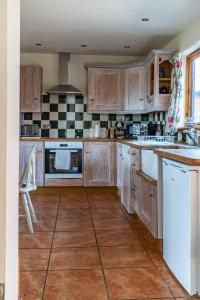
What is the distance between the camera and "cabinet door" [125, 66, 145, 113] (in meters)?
5.11

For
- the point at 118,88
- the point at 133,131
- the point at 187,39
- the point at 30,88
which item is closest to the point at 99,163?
the point at 133,131

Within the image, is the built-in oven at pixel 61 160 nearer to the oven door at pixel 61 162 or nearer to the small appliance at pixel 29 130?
the oven door at pixel 61 162

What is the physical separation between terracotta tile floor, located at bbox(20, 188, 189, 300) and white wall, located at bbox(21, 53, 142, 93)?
103 inches

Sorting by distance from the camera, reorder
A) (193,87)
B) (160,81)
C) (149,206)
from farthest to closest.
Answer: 1. (160,81)
2. (193,87)
3. (149,206)

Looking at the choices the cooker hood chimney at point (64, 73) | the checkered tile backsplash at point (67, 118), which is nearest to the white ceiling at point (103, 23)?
the cooker hood chimney at point (64, 73)

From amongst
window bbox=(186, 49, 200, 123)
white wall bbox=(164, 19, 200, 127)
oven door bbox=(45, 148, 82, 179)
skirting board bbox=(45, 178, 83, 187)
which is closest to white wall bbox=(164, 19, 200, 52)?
white wall bbox=(164, 19, 200, 127)

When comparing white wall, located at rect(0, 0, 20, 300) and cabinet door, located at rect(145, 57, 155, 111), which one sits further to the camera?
cabinet door, located at rect(145, 57, 155, 111)

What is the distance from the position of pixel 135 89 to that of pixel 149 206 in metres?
2.90

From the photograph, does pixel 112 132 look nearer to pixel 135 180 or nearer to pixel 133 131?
pixel 133 131

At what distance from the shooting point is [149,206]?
2.73 m

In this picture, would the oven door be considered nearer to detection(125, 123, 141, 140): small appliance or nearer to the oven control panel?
the oven control panel

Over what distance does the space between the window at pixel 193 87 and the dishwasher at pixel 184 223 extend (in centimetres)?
198

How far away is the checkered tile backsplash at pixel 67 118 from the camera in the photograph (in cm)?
550

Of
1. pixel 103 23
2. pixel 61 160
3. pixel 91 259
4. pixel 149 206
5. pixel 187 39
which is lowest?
pixel 91 259
